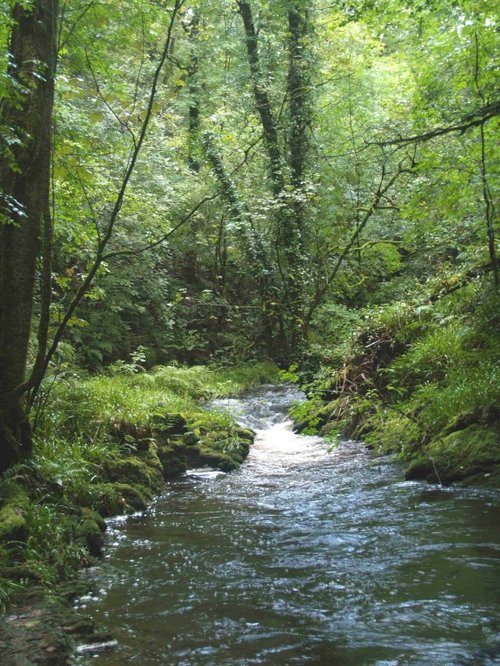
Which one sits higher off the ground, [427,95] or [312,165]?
[312,165]

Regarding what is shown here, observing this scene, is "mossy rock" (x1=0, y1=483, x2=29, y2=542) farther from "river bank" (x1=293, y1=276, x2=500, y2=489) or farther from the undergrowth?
"river bank" (x1=293, y1=276, x2=500, y2=489)

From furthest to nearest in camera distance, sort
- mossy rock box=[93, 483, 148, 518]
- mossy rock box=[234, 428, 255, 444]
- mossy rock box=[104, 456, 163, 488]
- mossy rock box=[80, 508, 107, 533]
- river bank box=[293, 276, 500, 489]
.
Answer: mossy rock box=[234, 428, 255, 444] → mossy rock box=[104, 456, 163, 488] → river bank box=[293, 276, 500, 489] → mossy rock box=[93, 483, 148, 518] → mossy rock box=[80, 508, 107, 533]

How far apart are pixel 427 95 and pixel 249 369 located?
10207mm

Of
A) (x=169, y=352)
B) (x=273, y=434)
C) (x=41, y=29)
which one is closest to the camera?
(x=41, y=29)

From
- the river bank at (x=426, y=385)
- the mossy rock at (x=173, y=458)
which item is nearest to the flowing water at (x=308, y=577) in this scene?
the river bank at (x=426, y=385)

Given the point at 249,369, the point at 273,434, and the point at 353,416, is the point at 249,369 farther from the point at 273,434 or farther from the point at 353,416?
the point at 353,416

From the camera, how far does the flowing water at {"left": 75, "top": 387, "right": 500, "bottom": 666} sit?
11.6 feet

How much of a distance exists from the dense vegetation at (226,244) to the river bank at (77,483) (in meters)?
0.04

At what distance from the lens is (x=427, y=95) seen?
8.80 m

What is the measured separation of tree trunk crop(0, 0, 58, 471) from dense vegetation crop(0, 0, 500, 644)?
0.02 metres

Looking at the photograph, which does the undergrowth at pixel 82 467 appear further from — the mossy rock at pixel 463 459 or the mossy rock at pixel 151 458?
the mossy rock at pixel 463 459

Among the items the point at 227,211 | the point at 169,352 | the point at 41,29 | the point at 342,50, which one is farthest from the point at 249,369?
the point at 41,29

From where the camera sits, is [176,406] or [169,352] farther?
[169,352]

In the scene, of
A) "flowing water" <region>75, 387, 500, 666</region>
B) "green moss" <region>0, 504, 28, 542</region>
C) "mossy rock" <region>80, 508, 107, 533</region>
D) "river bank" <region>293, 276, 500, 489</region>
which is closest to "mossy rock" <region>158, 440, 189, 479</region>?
"flowing water" <region>75, 387, 500, 666</region>
